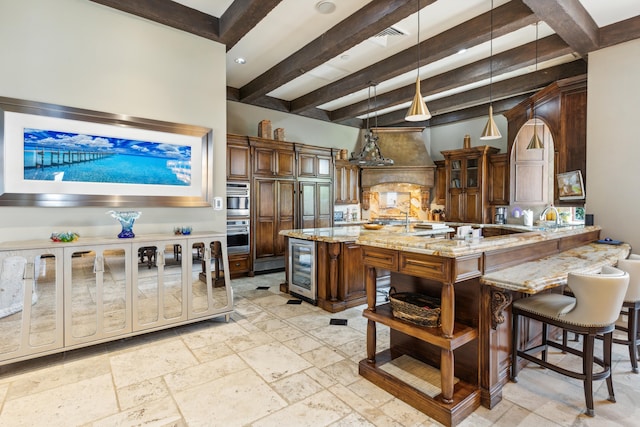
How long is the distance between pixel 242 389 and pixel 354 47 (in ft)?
13.7

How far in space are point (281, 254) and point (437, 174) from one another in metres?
4.22

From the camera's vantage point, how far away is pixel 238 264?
17.9 feet

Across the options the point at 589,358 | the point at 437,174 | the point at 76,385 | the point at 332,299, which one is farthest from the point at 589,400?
the point at 437,174

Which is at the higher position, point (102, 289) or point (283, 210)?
point (283, 210)

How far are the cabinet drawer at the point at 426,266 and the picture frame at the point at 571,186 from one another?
321 centimetres

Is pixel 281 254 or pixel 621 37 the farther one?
pixel 281 254

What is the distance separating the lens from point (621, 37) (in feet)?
11.4

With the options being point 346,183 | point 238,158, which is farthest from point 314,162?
point 238,158

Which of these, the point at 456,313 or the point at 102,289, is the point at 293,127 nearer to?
the point at 102,289

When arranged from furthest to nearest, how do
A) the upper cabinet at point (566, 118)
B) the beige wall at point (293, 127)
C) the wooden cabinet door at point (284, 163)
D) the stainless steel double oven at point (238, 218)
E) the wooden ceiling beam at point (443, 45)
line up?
1. the beige wall at point (293, 127)
2. the wooden cabinet door at point (284, 163)
3. the stainless steel double oven at point (238, 218)
4. the upper cabinet at point (566, 118)
5. the wooden ceiling beam at point (443, 45)

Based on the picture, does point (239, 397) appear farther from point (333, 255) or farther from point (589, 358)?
point (589, 358)

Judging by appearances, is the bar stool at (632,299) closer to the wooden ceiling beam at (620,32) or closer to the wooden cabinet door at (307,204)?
the wooden ceiling beam at (620,32)

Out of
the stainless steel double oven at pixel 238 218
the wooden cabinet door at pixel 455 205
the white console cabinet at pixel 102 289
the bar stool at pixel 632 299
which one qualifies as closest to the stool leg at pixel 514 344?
the bar stool at pixel 632 299

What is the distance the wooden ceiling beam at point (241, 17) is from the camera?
301 centimetres
